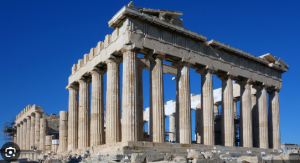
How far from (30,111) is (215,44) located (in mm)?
29809

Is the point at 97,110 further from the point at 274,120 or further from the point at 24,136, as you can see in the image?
the point at 24,136

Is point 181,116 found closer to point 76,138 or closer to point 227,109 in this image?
point 227,109

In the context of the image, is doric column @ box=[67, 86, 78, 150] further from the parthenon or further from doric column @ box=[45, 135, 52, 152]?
doric column @ box=[45, 135, 52, 152]

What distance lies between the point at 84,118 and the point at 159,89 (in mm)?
9577

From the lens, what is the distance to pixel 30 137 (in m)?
56.1

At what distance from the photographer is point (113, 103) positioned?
33.3 meters

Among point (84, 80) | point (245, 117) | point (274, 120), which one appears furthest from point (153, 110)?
point (274, 120)

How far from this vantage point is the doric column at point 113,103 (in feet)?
107

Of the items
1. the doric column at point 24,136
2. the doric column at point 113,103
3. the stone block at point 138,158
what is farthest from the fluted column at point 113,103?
the doric column at point 24,136

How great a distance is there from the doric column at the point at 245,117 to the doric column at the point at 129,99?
45.5ft

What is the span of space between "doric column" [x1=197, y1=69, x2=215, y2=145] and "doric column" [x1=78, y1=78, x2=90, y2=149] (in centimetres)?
1068

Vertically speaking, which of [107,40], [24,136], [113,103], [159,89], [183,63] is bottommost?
[24,136]

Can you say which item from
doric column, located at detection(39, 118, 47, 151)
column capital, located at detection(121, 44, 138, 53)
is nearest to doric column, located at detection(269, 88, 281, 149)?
column capital, located at detection(121, 44, 138, 53)

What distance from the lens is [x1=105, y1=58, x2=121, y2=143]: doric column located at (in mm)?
32684
